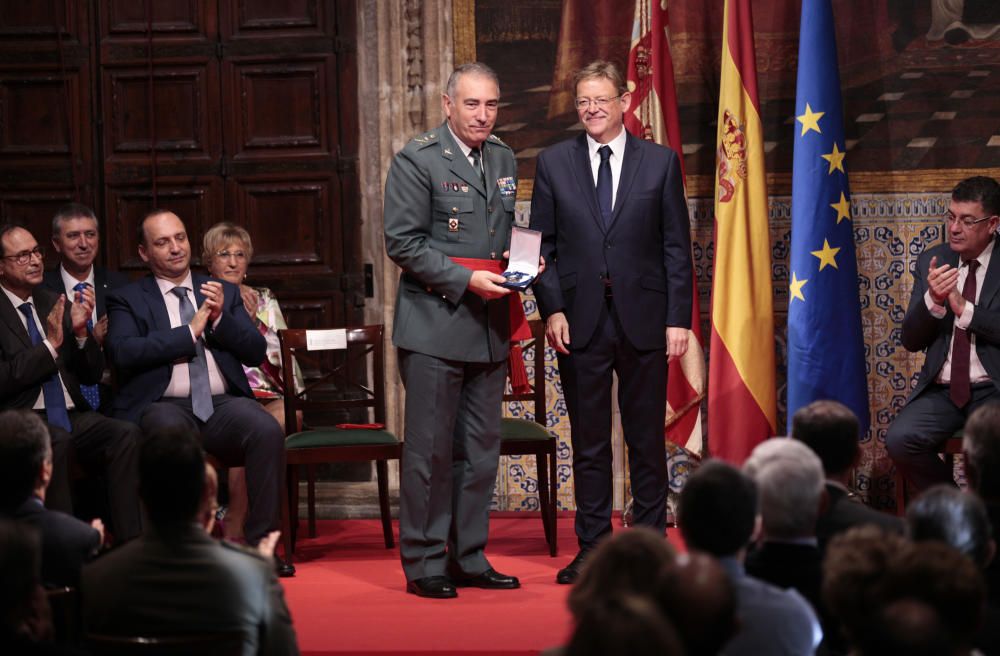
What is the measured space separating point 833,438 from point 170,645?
1.68 m

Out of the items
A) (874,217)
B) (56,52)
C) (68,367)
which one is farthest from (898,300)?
(56,52)

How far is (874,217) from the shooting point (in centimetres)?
605

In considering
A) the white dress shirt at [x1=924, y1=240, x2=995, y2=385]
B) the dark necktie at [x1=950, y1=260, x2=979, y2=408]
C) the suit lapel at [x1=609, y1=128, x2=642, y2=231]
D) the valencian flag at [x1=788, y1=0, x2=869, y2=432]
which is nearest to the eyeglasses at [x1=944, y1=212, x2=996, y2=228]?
the white dress shirt at [x1=924, y1=240, x2=995, y2=385]

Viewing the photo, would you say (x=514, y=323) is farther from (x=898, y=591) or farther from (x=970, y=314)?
(x=898, y=591)

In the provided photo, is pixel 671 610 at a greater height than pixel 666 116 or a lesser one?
lesser

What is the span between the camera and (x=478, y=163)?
4590mm

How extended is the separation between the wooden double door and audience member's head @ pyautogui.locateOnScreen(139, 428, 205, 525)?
3867mm

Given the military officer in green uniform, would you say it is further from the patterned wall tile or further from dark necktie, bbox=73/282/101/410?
the patterned wall tile

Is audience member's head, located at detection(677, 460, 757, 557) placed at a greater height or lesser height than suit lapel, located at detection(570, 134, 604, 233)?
lesser

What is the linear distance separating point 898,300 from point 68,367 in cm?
374

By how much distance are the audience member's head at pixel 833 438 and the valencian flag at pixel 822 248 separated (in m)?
2.52

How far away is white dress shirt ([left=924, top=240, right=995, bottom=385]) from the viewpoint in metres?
5.09

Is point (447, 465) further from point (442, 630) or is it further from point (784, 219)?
point (784, 219)

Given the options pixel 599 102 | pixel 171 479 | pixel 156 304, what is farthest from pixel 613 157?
pixel 171 479
